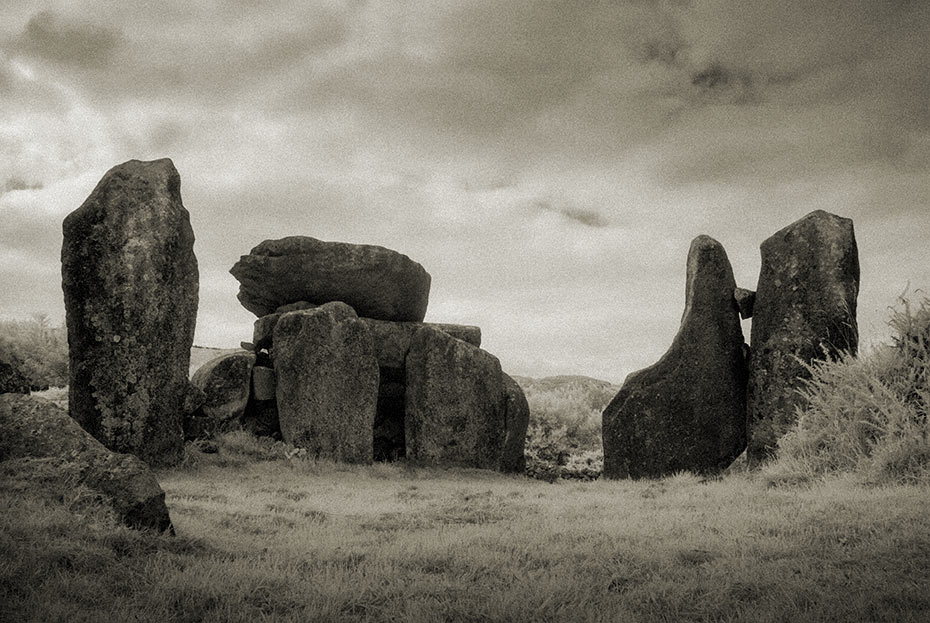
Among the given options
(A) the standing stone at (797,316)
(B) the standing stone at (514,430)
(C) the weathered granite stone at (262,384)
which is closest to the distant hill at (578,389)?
(B) the standing stone at (514,430)

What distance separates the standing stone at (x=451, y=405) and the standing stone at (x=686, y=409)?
9.72ft

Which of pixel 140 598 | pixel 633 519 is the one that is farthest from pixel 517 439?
pixel 140 598

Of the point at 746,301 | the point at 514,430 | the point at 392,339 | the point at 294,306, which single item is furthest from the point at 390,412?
the point at 746,301

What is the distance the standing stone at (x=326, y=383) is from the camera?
48.3 ft

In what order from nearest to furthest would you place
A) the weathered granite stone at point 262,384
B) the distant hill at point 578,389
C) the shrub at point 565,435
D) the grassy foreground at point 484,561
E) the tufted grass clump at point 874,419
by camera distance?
the grassy foreground at point 484,561 → the tufted grass clump at point 874,419 → the weathered granite stone at point 262,384 → the shrub at point 565,435 → the distant hill at point 578,389

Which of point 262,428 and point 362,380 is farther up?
point 362,380

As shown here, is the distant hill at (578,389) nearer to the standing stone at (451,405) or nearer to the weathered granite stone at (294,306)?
the standing stone at (451,405)

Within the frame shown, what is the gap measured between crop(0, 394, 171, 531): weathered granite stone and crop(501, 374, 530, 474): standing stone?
10.7 meters

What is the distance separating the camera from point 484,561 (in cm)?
592

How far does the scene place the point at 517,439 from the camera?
54.6 ft

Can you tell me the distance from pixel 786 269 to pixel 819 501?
22.4 feet

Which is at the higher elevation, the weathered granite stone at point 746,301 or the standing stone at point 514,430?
the weathered granite stone at point 746,301

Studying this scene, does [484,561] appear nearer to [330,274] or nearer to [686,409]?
[686,409]

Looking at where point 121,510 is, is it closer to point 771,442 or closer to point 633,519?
point 633,519
